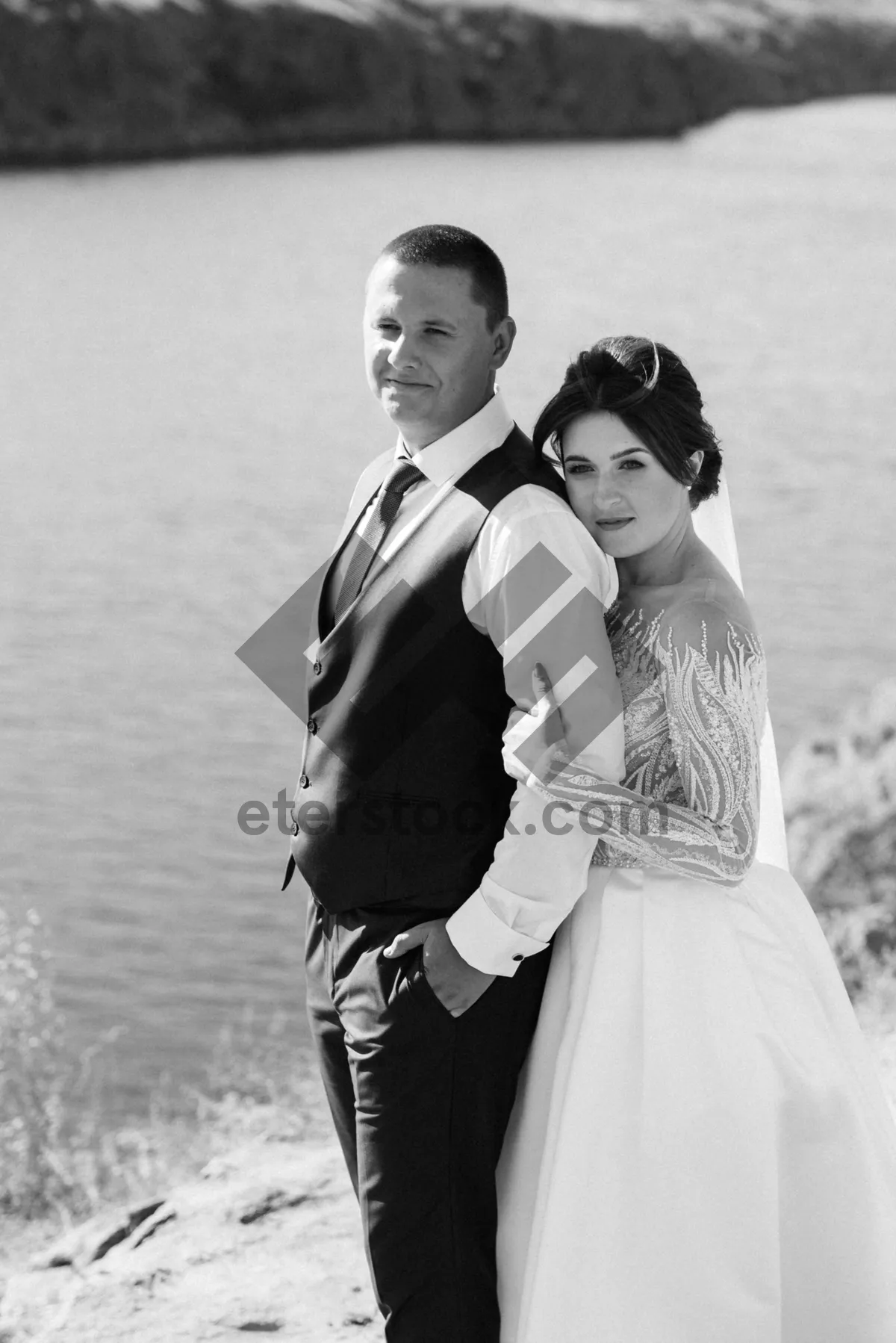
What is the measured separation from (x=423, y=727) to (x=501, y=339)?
20.5 inches

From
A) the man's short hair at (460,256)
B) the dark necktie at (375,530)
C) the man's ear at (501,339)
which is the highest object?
the man's short hair at (460,256)

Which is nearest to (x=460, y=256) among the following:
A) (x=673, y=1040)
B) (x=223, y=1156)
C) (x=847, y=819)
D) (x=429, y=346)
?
(x=429, y=346)

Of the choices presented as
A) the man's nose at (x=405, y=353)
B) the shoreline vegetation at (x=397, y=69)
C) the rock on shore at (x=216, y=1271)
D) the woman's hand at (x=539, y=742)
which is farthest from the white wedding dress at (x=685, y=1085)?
the shoreline vegetation at (x=397, y=69)

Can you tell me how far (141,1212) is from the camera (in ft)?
9.83

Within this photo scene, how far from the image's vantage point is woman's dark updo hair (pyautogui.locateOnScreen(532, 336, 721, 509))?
6.39 feet

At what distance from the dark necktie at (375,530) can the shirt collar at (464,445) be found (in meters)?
0.04

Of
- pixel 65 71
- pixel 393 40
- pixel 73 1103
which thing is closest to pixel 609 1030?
pixel 73 1103

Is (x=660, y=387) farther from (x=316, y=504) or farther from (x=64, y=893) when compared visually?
(x=316, y=504)

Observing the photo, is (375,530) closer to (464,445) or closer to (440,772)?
(464,445)

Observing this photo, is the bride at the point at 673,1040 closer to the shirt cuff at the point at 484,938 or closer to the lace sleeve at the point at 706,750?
the lace sleeve at the point at 706,750

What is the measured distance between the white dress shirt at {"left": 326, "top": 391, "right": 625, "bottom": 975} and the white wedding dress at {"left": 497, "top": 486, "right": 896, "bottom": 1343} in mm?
82

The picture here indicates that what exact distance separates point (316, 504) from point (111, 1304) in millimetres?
8723

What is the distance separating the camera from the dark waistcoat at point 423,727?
1897 millimetres

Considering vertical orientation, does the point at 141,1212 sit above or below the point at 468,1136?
below
